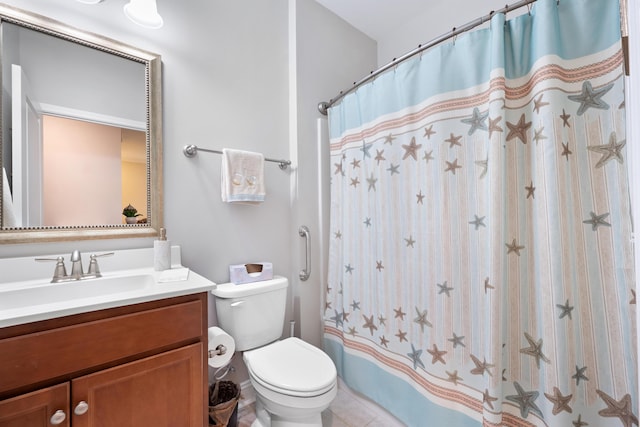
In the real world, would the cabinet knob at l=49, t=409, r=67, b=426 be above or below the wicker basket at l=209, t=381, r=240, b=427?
above

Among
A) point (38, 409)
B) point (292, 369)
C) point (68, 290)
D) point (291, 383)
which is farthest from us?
point (292, 369)

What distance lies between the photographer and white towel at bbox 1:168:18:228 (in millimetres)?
1059

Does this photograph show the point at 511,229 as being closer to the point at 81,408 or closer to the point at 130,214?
the point at 81,408

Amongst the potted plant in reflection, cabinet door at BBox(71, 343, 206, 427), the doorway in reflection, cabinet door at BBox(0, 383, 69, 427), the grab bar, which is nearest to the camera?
cabinet door at BBox(0, 383, 69, 427)

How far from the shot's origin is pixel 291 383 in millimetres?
1145

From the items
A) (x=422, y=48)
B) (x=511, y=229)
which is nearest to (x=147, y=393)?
(x=511, y=229)

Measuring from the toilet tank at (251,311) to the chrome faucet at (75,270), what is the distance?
0.51m

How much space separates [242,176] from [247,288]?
24.8 inches

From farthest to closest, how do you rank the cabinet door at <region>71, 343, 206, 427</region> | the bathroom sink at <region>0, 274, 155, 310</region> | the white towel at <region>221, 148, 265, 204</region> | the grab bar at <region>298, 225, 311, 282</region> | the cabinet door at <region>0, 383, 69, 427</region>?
the grab bar at <region>298, 225, 311, 282</region> → the white towel at <region>221, 148, 265, 204</region> → the bathroom sink at <region>0, 274, 155, 310</region> → the cabinet door at <region>71, 343, 206, 427</region> → the cabinet door at <region>0, 383, 69, 427</region>

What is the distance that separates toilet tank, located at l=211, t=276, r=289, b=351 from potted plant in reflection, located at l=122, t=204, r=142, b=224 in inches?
20.8

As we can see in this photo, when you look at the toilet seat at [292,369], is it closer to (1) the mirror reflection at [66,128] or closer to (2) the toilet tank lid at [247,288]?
(2) the toilet tank lid at [247,288]

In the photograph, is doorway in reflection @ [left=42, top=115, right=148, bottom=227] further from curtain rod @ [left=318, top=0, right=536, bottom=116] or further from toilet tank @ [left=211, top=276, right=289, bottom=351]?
curtain rod @ [left=318, top=0, right=536, bottom=116]

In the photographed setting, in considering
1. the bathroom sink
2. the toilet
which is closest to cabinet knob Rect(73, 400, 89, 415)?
the bathroom sink

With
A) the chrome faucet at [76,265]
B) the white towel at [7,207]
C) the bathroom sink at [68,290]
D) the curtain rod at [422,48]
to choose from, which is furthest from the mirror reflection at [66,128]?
the curtain rod at [422,48]
